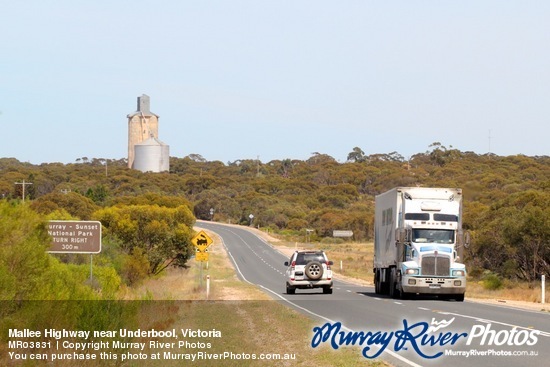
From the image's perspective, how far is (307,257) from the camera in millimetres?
40000

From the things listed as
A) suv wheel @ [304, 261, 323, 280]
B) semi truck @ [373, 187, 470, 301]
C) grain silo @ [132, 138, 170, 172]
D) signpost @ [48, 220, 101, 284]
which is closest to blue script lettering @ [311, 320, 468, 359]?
semi truck @ [373, 187, 470, 301]

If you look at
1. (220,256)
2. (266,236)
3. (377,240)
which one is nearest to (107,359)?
(377,240)

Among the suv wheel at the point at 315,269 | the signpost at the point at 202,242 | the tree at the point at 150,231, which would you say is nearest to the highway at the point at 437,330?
the suv wheel at the point at 315,269

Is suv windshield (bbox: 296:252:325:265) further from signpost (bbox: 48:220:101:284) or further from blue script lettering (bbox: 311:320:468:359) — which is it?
blue script lettering (bbox: 311:320:468:359)

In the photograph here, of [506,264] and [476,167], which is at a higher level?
[476,167]

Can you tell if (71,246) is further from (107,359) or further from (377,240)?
(107,359)

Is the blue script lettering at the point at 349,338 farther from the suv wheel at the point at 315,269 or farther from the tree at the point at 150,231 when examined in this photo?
the tree at the point at 150,231

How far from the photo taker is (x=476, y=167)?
606 ft

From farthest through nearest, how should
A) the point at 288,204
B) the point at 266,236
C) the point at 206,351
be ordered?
the point at 288,204
the point at 266,236
the point at 206,351

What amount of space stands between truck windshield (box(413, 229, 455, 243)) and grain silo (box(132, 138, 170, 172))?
162897mm

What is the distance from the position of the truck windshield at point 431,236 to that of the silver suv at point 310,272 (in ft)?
21.1

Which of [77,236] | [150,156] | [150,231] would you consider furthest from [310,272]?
[150,156]

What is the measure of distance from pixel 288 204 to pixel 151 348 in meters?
143

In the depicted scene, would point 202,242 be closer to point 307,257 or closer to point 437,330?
point 307,257
